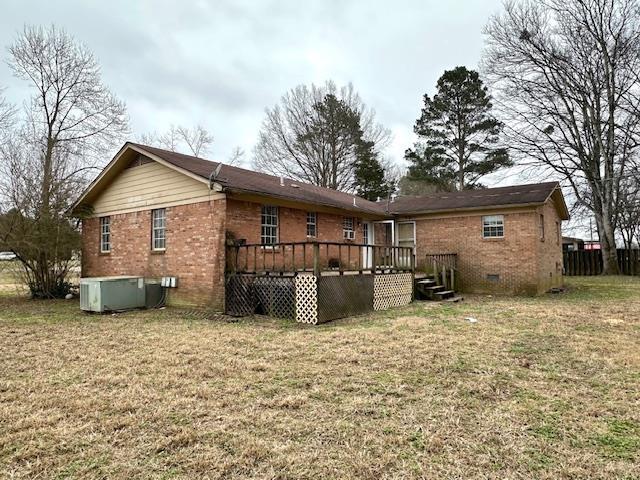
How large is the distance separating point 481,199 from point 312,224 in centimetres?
678

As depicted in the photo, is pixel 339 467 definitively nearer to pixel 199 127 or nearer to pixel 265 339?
pixel 265 339

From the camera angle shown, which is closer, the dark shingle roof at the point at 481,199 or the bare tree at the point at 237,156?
the dark shingle roof at the point at 481,199

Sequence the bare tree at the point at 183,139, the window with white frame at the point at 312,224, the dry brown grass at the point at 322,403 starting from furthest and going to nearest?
the bare tree at the point at 183,139 → the window with white frame at the point at 312,224 → the dry brown grass at the point at 322,403

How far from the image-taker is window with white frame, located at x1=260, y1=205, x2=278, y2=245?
11219mm

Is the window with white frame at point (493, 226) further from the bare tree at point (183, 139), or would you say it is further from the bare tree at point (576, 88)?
the bare tree at point (183, 139)

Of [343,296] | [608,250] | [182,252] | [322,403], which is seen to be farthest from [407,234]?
[608,250]

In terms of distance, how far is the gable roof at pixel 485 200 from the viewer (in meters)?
14.0

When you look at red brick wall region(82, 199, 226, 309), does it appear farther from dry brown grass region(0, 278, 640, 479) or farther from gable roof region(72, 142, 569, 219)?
dry brown grass region(0, 278, 640, 479)

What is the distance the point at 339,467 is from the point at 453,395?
74.0 inches

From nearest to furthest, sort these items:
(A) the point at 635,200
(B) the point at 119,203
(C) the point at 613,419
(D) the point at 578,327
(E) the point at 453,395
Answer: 1. (C) the point at 613,419
2. (E) the point at 453,395
3. (D) the point at 578,327
4. (B) the point at 119,203
5. (A) the point at 635,200

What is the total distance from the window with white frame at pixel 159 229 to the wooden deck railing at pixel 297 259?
273 cm

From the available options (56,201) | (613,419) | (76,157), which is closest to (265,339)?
(613,419)

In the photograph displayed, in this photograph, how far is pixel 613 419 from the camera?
3.52 m

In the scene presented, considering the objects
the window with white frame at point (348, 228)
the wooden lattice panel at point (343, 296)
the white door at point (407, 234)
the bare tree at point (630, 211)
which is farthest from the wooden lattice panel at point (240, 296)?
the bare tree at point (630, 211)
